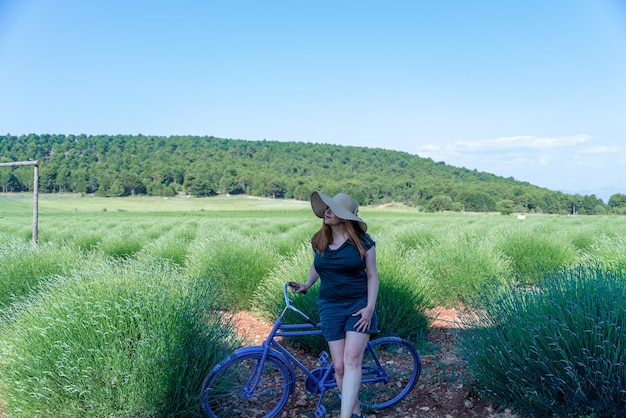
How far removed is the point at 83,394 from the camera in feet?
10.7

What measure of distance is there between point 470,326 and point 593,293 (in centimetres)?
107

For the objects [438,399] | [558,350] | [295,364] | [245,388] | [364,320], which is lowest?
[438,399]

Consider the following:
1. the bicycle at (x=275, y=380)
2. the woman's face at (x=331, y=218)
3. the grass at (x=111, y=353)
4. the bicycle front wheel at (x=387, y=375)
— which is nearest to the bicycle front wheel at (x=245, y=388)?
the bicycle at (x=275, y=380)

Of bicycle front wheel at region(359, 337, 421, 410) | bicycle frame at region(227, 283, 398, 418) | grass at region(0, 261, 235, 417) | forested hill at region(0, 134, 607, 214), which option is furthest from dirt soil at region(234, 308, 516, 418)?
forested hill at region(0, 134, 607, 214)

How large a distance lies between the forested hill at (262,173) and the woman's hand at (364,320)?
3735cm

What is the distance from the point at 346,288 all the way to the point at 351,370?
0.57 metres

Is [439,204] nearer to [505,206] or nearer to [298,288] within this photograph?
[505,206]

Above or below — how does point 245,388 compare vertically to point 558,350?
below

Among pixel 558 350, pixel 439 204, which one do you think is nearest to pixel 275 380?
pixel 558 350

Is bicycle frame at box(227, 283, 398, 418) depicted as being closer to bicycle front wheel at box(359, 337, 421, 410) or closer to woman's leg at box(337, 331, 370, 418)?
bicycle front wheel at box(359, 337, 421, 410)

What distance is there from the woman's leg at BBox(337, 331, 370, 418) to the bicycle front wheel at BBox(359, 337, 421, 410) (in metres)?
0.60

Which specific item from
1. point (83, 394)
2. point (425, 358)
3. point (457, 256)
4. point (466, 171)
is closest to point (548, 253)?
point (457, 256)

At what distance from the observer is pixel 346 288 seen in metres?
3.44

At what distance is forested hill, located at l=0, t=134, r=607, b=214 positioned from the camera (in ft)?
225
